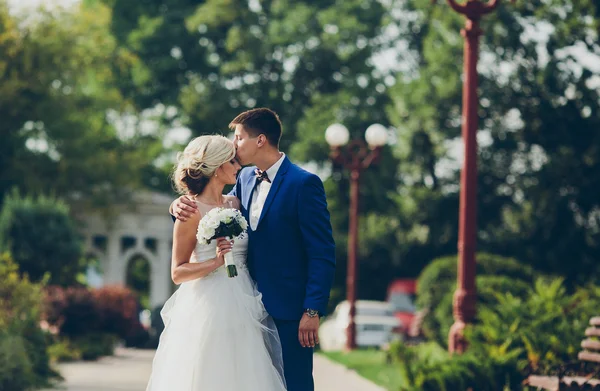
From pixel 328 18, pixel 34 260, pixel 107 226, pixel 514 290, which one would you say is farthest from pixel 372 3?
pixel 514 290

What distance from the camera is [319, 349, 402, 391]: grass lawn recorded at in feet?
51.1

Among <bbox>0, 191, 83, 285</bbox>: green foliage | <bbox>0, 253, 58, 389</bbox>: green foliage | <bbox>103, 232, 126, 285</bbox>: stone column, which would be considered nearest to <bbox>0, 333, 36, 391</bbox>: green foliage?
<bbox>0, 253, 58, 389</bbox>: green foliage

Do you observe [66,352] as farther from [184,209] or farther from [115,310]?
[184,209]

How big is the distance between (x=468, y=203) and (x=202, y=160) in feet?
22.5

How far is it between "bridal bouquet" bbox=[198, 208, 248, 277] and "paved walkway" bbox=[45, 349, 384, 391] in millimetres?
8784

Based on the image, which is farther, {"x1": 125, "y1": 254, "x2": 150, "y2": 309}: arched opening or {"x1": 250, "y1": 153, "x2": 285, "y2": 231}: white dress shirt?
{"x1": 125, "y1": 254, "x2": 150, "y2": 309}: arched opening

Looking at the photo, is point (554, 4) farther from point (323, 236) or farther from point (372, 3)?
point (323, 236)

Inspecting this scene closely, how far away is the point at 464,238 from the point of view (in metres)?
12.8

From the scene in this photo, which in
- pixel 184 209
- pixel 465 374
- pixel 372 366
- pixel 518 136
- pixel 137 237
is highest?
pixel 518 136

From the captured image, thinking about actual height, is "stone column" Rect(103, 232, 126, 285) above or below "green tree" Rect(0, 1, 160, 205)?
below

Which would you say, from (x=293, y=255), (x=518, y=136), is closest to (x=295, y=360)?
(x=293, y=255)

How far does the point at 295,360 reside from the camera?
632 cm

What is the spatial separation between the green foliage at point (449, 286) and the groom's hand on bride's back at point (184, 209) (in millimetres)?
11116

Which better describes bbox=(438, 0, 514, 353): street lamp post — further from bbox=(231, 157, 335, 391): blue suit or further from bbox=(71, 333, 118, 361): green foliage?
bbox=(71, 333, 118, 361): green foliage
